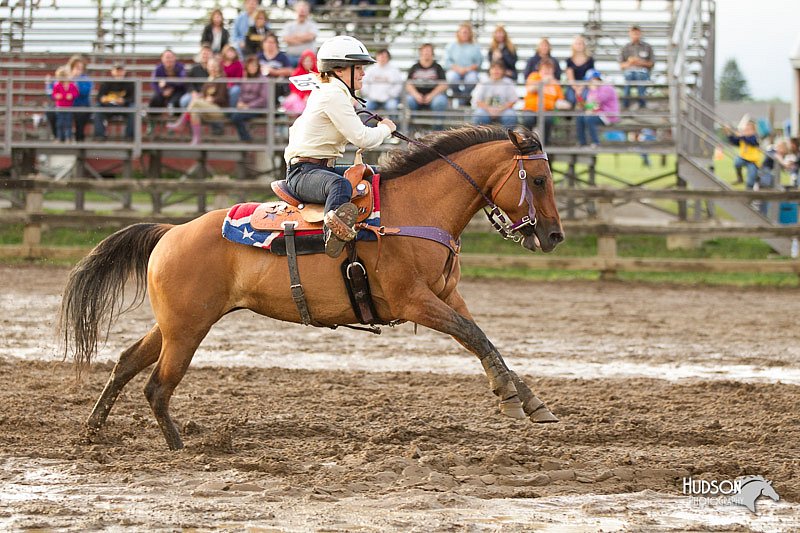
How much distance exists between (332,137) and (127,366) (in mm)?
2060

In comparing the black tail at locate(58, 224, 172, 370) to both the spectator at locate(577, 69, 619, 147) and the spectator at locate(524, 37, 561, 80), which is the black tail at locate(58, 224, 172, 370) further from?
the spectator at locate(524, 37, 561, 80)

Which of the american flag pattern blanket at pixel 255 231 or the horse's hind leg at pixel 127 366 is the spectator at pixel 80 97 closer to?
the horse's hind leg at pixel 127 366

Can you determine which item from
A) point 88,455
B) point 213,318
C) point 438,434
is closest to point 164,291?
point 213,318

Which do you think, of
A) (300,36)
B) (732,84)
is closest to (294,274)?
(300,36)

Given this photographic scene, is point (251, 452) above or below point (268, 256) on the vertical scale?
below

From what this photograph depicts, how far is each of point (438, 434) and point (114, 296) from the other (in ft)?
8.06

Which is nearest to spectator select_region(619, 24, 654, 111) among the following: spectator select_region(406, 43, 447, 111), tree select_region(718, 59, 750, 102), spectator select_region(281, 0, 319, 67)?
spectator select_region(406, 43, 447, 111)

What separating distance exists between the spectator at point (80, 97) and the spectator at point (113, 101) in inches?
8.8

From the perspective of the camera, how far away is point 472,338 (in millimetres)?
6672

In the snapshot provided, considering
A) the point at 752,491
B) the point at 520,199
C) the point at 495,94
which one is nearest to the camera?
the point at 752,491

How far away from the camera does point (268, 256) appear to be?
701 centimetres

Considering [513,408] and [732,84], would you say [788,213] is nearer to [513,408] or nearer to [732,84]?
[513,408]

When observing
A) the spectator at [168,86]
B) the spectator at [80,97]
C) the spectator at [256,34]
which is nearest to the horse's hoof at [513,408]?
the spectator at [168,86]

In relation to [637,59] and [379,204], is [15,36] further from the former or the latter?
[379,204]
